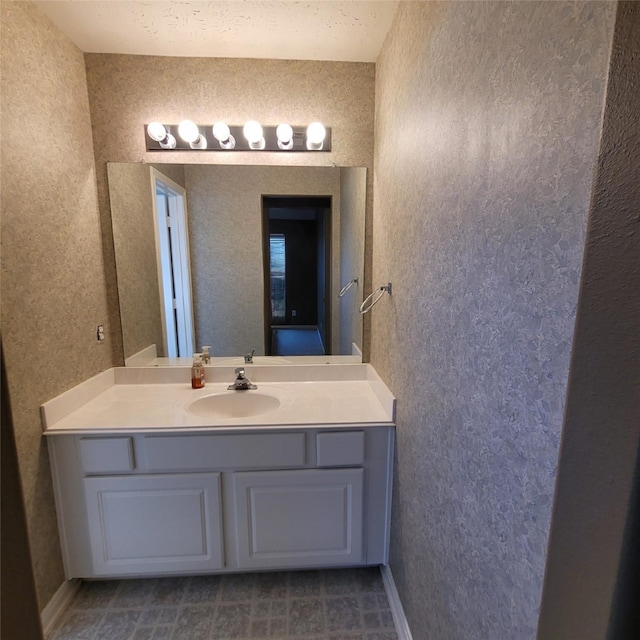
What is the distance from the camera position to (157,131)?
5.28 ft

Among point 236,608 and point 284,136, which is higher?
point 284,136

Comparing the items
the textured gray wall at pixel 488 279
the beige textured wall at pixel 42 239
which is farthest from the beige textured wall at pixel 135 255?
the textured gray wall at pixel 488 279

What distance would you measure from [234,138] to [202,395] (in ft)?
4.14

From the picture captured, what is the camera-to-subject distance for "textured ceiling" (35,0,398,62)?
51.0 inches

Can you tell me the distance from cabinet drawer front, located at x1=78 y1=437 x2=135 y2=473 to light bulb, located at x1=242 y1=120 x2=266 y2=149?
4.66ft

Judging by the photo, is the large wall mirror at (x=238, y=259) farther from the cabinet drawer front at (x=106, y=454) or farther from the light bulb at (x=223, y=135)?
the cabinet drawer front at (x=106, y=454)

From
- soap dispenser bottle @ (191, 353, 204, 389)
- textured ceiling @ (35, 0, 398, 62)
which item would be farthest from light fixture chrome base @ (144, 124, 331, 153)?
soap dispenser bottle @ (191, 353, 204, 389)

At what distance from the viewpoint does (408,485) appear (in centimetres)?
123

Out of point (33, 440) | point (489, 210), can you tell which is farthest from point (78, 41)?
point (489, 210)

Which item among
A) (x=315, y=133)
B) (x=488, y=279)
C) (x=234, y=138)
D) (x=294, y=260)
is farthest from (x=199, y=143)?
(x=488, y=279)

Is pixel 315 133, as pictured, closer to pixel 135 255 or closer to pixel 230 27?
pixel 230 27

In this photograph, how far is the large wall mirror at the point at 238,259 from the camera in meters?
1.73

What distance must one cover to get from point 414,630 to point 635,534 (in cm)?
104

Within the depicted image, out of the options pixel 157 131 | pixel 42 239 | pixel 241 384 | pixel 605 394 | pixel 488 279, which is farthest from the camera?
pixel 241 384
